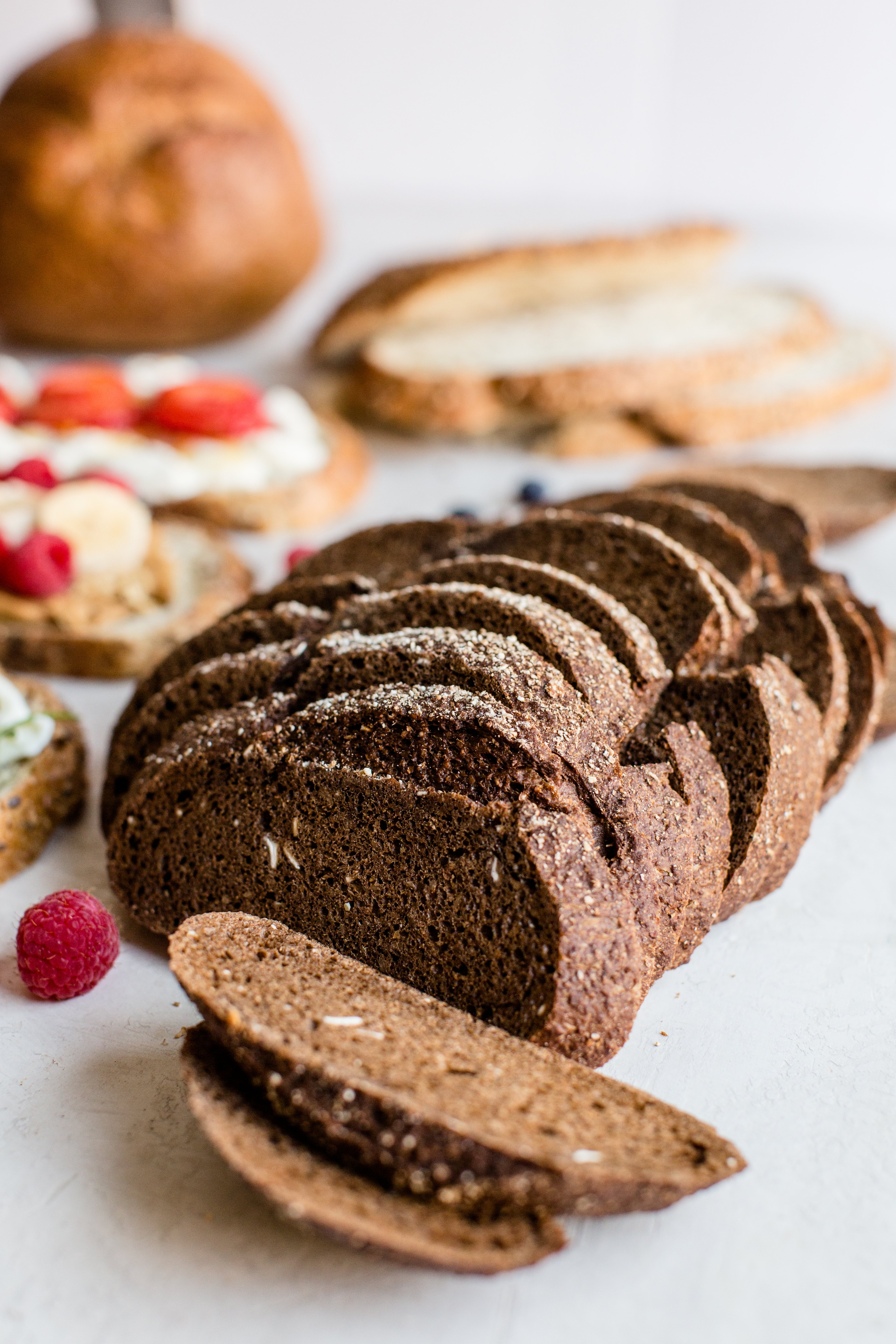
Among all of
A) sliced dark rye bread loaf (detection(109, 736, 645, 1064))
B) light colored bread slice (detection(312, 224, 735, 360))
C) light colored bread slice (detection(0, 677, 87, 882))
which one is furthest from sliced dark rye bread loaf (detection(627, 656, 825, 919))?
light colored bread slice (detection(312, 224, 735, 360))

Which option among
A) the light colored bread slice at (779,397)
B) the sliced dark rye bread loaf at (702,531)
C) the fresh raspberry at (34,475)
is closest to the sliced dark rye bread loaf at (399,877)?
the sliced dark rye bread loaf at (702,531)

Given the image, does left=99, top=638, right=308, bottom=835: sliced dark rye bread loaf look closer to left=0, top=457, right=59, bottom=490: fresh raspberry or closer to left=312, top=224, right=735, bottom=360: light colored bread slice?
left=0, top=457, right=59, bottom=490: fresh raspberry

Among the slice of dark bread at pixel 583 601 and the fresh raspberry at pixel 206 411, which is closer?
the slice of dark bread at pixel 583 601

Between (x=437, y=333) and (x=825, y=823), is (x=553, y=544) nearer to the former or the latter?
(x=825, y=823)

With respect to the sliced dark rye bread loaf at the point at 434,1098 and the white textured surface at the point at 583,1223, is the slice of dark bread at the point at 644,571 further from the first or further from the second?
the sliced dark rye bread loaf at the point at 434,1098

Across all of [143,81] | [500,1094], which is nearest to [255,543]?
[143,81]

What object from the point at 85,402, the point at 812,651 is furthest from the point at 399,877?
the point at 85,402
